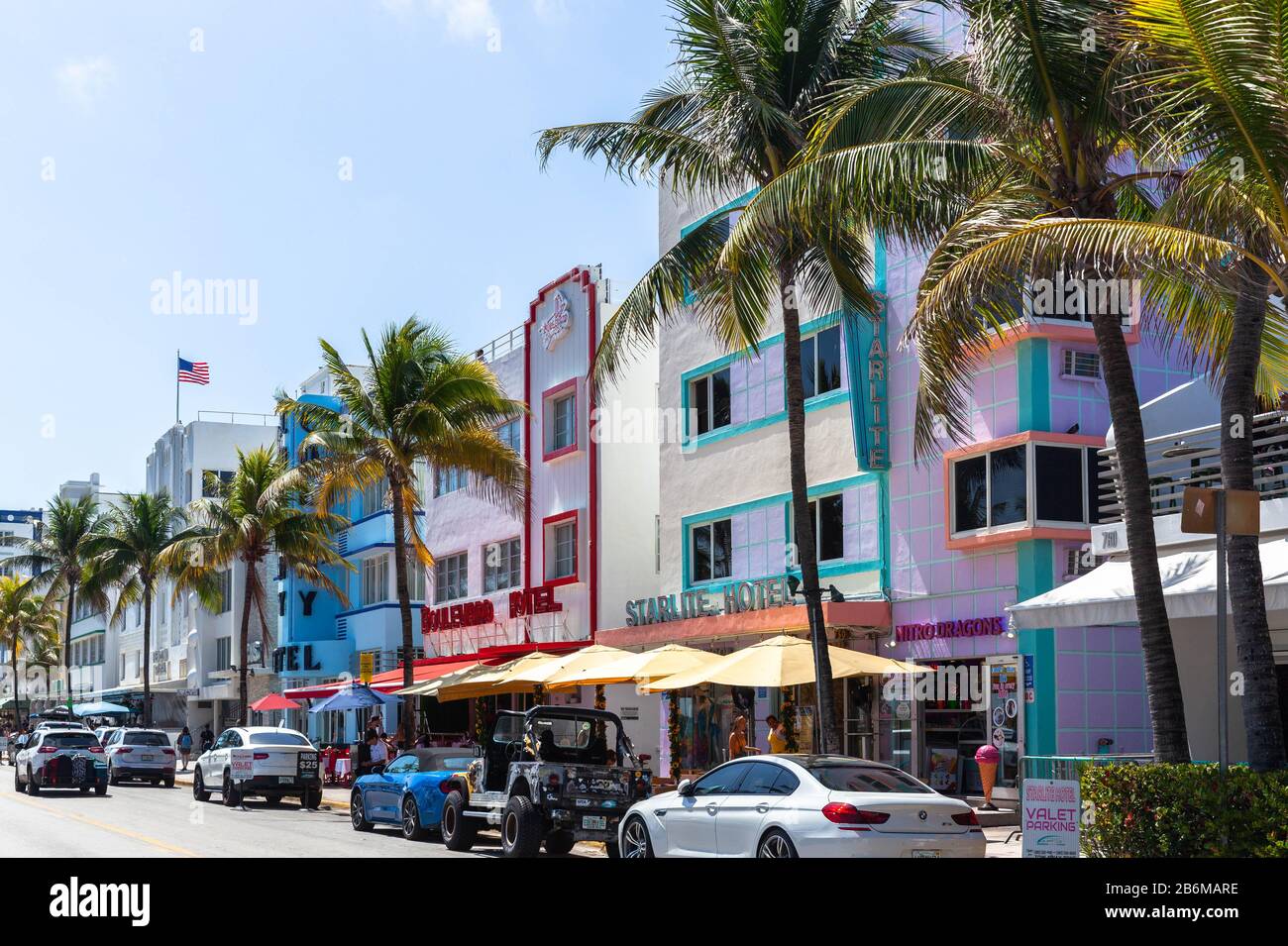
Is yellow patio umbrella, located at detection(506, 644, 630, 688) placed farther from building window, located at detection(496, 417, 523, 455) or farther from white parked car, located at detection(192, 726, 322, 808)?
building window, located at detection(496, 417, 523, 455)

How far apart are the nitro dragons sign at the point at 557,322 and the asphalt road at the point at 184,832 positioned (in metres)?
12.9

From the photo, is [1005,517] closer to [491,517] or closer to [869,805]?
[869,805]

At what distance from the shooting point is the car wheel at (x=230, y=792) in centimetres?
3053

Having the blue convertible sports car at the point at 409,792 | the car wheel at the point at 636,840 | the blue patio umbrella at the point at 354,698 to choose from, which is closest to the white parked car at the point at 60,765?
the blue patio umbrella at the point at 354,698

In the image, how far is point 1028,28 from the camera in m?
15.4

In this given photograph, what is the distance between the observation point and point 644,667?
82.6 ft

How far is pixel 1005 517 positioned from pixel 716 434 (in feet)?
30.0

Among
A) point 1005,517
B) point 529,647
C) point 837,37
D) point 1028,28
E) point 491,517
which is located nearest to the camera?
point 1028,28

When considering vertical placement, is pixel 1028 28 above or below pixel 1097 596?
above

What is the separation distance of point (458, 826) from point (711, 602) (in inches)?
464

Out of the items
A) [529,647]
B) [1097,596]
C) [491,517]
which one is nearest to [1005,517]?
[1097,596]

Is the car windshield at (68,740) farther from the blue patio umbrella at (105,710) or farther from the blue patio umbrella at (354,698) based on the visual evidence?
the blue patio umbrella at (105,710)

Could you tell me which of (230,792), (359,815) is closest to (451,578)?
(230,792)

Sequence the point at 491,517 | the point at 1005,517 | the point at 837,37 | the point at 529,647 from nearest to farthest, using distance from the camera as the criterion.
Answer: the point at 837,37 < the point at 1005,517 < the point at 529,647 < the point at 491,517
